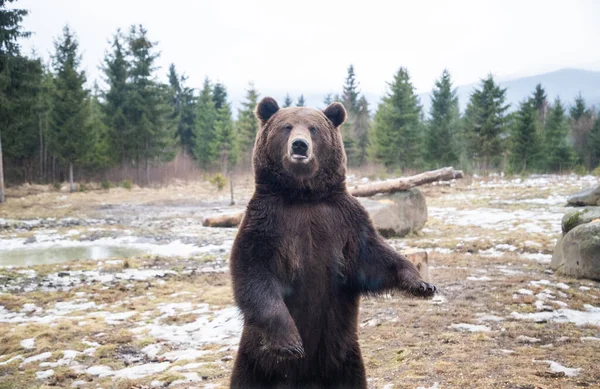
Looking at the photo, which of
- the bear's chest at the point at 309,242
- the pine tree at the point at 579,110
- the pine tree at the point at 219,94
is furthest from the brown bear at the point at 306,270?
the pine tree at the point at 579,110

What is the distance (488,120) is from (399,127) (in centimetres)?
687

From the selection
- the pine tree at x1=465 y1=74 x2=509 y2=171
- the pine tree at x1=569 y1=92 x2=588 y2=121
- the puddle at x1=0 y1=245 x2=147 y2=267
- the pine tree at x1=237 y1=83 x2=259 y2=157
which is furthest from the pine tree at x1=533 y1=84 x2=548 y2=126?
the puddle at x1=0 y1=245 x2=147 y2=267

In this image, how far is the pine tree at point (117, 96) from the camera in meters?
34.9

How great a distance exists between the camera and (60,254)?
35.3 feet

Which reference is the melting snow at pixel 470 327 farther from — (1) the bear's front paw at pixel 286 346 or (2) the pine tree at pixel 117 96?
(2) the pine tree at pixel 117 96

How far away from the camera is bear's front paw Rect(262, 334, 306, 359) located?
2465mm

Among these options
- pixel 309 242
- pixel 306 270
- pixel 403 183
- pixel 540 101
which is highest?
pixel 540 101

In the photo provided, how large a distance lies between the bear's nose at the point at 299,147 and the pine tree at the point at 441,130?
36.8 m

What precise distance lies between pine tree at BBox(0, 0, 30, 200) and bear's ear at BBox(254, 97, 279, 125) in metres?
21.9

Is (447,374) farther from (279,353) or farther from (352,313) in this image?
(279,353)

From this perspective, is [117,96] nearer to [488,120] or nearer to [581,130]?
[488,120]

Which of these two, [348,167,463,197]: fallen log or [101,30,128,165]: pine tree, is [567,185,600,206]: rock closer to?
[348,167,463,197]: fallen log

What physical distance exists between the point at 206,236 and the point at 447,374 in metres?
10.1

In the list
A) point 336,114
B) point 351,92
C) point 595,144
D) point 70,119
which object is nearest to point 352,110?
point 351,92
